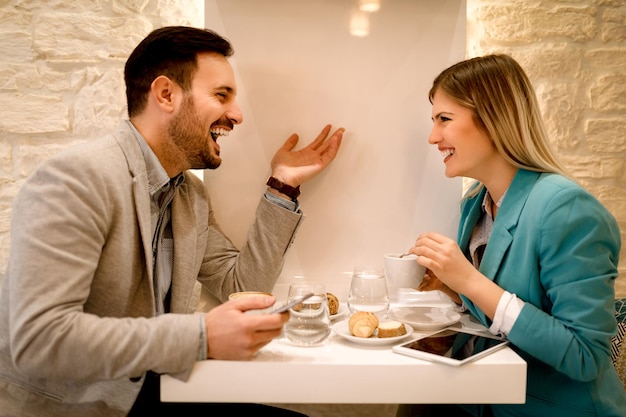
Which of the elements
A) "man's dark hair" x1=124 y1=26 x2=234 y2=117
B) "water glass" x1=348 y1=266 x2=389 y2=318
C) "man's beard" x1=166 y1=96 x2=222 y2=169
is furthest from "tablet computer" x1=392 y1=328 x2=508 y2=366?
"man's dark hair" x1=124 y1=26 x2=234 y2=117

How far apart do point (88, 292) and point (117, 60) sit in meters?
1.00

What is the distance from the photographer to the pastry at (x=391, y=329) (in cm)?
132

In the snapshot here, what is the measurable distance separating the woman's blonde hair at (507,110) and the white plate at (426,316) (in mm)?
489

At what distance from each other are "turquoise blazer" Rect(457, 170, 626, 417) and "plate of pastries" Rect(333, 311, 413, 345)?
0.28 metres

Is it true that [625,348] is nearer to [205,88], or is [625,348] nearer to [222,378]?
[222,378]

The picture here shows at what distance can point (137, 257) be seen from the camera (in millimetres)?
1332

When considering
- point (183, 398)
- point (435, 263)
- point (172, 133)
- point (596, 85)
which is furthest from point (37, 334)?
point (596, 85)

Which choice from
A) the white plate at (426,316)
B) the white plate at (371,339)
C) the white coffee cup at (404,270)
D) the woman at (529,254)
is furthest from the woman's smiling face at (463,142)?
the white plate at (371,339)

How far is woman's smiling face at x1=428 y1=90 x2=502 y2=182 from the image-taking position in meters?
1.52

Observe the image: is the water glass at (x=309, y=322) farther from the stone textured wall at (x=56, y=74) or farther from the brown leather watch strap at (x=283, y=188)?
the stone textured wall at (x=56, y=74)

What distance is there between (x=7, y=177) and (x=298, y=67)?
43.9 inches

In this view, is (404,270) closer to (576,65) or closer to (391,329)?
(391,329)

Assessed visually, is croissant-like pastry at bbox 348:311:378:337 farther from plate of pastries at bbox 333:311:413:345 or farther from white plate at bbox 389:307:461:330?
white plate at bbox 389:307:461:330

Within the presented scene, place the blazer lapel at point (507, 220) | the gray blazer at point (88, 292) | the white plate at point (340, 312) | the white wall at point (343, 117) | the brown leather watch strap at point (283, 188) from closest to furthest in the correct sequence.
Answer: the gray blazer at point (88, 292) → the blazer lapel at point (507, 220) → the white plate at point (340, 312) → the brown leather watch strap at point (283, 188) → the white wall at point (343, 117)
